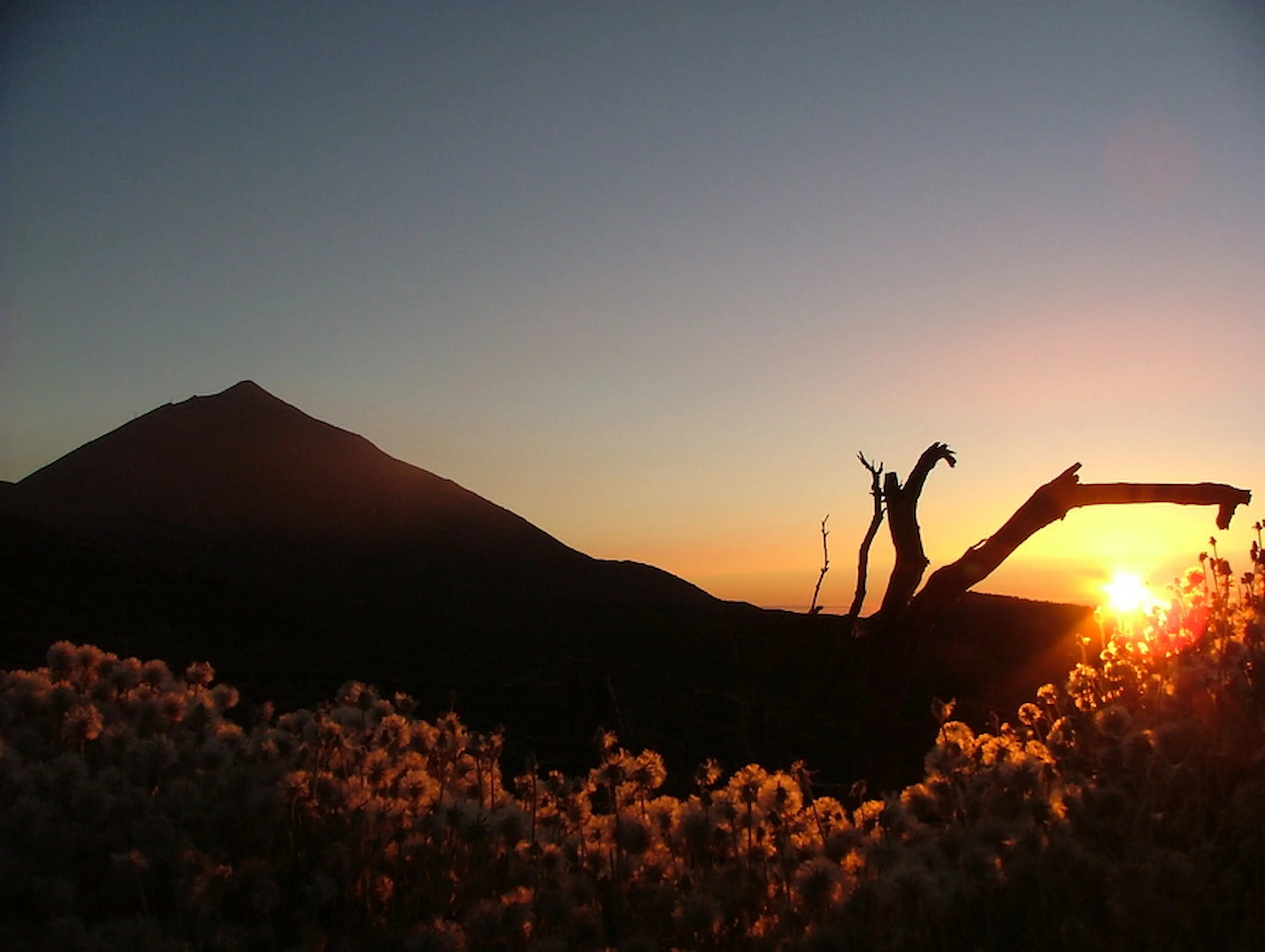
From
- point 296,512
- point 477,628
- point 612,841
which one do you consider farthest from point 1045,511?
point 296,512

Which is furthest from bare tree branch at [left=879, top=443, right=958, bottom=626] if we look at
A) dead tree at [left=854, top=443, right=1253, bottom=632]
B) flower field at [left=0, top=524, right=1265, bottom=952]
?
flower field at [left=0, top=524, right=1265, bottom=952]

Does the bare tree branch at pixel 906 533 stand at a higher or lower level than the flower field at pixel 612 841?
higher

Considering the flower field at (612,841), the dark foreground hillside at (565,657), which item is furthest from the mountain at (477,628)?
the flower field at (612,841)

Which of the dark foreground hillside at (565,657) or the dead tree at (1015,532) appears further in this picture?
the dark foreground hillside at (565,657)

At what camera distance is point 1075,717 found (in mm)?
4012

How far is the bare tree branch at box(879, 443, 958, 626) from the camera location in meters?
7.65

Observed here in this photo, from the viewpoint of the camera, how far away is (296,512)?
1921 inches

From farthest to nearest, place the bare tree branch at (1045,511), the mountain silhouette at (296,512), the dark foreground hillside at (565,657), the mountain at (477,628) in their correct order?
the mountain silhouette at (296,512), the mountain at (477,628), the dark foreground hillside at (565,657), the bare tree branch at (1045,511)

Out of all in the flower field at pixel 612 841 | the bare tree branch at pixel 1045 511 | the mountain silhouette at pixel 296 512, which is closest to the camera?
the flower field at pixel 612 841

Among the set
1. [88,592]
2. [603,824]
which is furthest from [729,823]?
[88,592]

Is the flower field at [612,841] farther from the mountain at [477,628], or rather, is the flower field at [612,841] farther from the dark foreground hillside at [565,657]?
the dark foreground hillside at [565,657]

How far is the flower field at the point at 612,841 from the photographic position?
8.71 feet

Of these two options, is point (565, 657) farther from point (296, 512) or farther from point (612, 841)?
point (296, 512)

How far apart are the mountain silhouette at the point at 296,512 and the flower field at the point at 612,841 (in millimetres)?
32656
